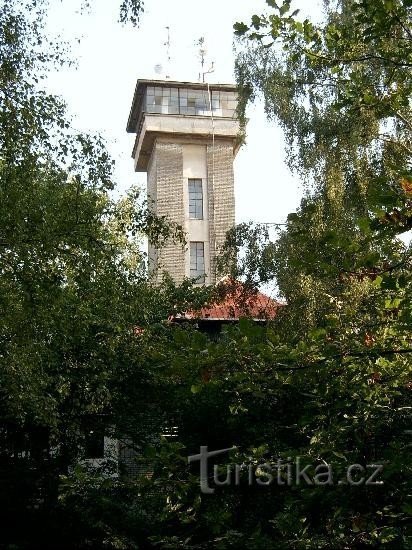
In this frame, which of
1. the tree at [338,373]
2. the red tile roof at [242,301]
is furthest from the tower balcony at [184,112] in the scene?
the tree at [338,373]

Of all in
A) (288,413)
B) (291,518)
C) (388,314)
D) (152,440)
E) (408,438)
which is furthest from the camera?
(152,440)

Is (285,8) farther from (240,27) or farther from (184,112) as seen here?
(184,112)

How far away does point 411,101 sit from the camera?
20.5 ft

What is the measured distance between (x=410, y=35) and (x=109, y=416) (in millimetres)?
8905

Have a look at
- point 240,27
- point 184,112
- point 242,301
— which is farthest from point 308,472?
point 184,112

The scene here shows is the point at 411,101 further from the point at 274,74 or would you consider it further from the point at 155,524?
the point at 274,74

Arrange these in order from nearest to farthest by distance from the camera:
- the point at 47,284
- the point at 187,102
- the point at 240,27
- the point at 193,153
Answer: the point at 240,27, the point at 47,284, the point at 193,153, the point at 187,102

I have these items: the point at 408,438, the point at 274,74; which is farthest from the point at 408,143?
the point at 408,438

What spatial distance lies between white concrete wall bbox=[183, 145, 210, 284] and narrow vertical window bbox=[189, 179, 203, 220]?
14 centimetres

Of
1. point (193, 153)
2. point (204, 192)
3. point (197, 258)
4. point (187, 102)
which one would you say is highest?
point (187, 102)

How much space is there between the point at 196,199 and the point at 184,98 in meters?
4.29

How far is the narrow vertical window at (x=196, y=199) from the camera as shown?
30.3m

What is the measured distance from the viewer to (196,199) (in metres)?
30.6

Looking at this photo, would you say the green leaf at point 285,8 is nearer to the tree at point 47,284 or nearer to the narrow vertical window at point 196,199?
the tree at point 47,284
